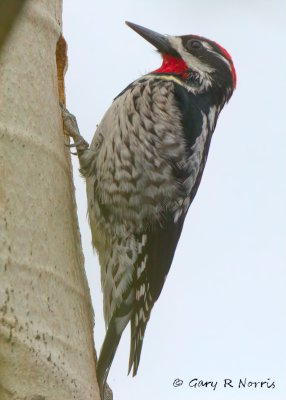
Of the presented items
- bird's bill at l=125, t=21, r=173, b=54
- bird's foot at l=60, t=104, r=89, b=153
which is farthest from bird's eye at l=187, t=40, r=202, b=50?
bird's foot at l=60, t=104, r=89, b=153

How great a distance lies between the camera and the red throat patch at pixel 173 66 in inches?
168

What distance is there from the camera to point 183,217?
3.85 m

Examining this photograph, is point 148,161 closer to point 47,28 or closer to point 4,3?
point 47,28

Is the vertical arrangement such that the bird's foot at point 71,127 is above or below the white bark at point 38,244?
below

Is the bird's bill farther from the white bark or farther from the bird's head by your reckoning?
the white bark

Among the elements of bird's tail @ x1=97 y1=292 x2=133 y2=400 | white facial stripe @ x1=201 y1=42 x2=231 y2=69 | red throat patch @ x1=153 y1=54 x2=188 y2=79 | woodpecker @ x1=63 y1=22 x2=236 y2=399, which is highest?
white facial stripe @ x1=201 y1=42 x2=231 y2=69

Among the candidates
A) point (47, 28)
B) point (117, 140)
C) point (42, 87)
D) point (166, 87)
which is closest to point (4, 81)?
point (42, 87)

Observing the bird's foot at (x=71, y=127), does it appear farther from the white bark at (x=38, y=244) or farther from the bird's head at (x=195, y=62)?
the bird's head at (x=195, y=62)

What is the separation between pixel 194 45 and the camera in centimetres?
448

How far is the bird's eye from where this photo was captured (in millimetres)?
4450

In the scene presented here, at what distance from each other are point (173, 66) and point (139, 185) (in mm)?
970

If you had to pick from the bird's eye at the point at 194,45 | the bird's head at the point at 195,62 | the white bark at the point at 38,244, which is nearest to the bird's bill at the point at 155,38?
the bird's head at the point at 195,62

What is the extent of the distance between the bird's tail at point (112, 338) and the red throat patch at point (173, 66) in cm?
142

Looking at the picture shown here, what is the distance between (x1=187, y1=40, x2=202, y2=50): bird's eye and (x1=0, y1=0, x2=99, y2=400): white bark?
158 centimetres
